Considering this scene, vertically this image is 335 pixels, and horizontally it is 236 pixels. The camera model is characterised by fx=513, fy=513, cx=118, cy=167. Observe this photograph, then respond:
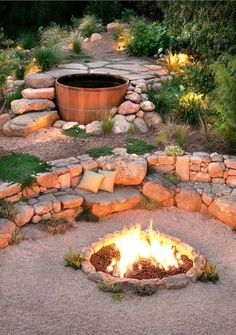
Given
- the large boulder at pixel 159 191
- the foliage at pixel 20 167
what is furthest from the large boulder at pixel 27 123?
the large boulder at pixel 159 191

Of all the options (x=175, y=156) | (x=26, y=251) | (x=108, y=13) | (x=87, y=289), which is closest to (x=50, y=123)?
(x=175, y=156)

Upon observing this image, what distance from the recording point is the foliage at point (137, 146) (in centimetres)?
776

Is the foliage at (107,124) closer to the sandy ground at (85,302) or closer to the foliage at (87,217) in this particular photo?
the foliage at (87,217)

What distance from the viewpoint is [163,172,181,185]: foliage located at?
7.54m

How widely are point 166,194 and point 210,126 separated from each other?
1.58 m

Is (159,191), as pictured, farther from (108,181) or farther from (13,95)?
(13,95)

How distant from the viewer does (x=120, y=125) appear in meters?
8.48

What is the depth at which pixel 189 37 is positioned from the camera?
9664mm

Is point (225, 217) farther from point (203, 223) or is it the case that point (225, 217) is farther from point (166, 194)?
point (166, 194)

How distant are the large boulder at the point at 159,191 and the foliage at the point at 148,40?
4.99m

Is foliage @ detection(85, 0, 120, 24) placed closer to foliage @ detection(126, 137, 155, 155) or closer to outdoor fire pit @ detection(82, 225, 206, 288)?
foliage @ detection(126, 137, 155, 155)

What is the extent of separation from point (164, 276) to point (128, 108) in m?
3.74

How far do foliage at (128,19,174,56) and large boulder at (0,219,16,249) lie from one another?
6.46 metres

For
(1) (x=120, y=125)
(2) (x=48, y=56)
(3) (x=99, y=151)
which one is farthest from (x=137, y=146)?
(2) (x=48, y=56)
